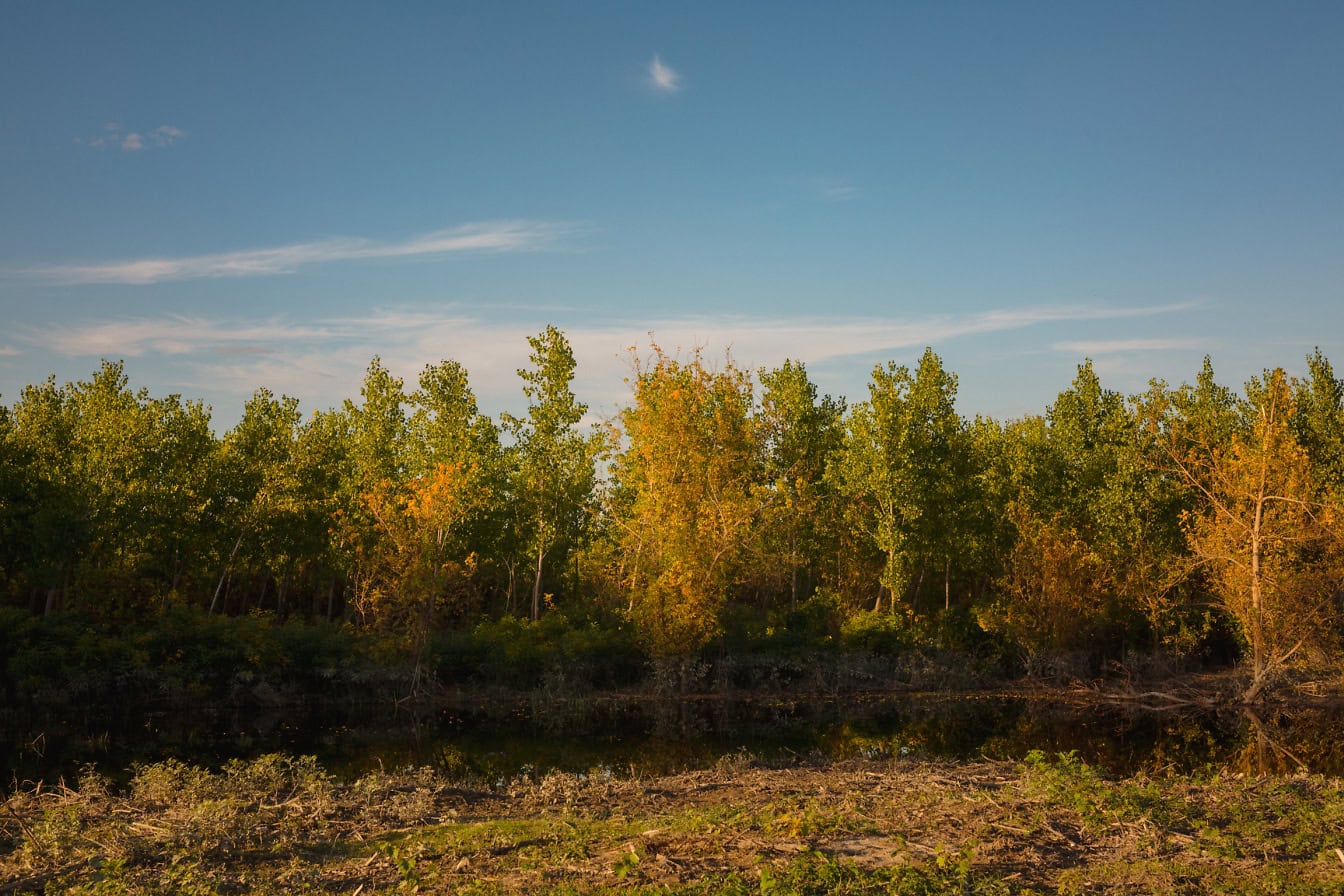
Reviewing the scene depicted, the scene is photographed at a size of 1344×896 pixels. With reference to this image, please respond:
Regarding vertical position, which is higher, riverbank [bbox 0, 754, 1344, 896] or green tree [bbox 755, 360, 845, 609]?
green tree [bbox 755, 360, 845, 609]

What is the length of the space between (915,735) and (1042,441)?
1028 inches

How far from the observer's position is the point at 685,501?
39.5 m

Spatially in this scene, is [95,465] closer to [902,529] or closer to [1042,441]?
[902,529]

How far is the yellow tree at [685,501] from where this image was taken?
126 feet

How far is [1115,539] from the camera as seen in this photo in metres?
44.5

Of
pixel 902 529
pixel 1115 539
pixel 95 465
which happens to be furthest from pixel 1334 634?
pixel 95 465

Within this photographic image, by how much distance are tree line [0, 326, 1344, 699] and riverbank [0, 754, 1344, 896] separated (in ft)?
69.8

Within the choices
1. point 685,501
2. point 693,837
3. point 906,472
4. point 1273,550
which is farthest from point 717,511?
point 693,837

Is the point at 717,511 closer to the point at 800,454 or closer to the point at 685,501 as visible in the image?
the point at 685,501

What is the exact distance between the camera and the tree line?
119 feet

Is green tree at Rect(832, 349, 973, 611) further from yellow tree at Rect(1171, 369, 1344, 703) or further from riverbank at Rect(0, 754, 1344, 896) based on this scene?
riverbank at Rect(0, 754, 1344, 896)

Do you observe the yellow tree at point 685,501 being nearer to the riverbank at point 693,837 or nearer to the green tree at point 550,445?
the green tree at point 550,445

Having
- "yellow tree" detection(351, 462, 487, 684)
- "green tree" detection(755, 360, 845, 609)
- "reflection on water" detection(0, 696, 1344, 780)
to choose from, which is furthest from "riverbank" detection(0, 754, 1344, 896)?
"green tree" detection(755, 360, 845, 609)

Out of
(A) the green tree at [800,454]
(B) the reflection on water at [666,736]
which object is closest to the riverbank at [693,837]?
(B) the reflection on water at [666,736]
